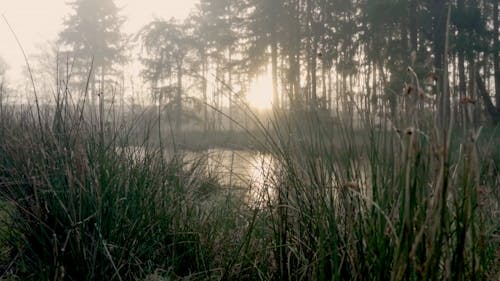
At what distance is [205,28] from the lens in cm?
1967

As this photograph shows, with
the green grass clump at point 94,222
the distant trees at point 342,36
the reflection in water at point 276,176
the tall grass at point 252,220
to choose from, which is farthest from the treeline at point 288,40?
the green grass clump at point 94,222

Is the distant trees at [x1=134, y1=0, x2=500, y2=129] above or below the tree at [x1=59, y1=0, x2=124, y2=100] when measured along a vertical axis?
below

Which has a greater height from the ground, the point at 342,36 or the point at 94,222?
the point at 342,36

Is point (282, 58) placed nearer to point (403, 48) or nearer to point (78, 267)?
point (403, 48)

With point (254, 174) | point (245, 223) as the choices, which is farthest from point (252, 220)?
point (254, 174)

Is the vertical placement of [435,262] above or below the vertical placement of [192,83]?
below

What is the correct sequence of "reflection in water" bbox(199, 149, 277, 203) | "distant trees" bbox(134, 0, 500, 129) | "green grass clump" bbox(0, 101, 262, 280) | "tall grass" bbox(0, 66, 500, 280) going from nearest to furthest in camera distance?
"tall grass" bbox(0, 66, 500, 280) → "green grass clump" bbox(0, 101, 262, 280) → "reflection in water" bbox(199, 149, 277, 203) → "distant trees" bbox(134, 0, 500, 129)

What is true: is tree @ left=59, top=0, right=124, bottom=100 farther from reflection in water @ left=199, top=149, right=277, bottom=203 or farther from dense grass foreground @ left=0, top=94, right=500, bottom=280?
dense grass foreground @ left=0, top=94, right=500, bottom=280

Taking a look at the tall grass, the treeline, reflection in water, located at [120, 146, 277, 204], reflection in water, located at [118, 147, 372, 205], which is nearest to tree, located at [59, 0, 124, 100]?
the treeline

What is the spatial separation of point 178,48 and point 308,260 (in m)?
19.1

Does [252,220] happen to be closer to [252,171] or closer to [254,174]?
[254,174]

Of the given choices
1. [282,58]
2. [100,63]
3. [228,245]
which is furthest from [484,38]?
[100,63]

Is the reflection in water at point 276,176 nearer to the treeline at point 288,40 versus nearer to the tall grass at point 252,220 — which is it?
the tall grass at point 252,220

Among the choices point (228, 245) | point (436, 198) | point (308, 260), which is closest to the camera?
point (436, 198)
